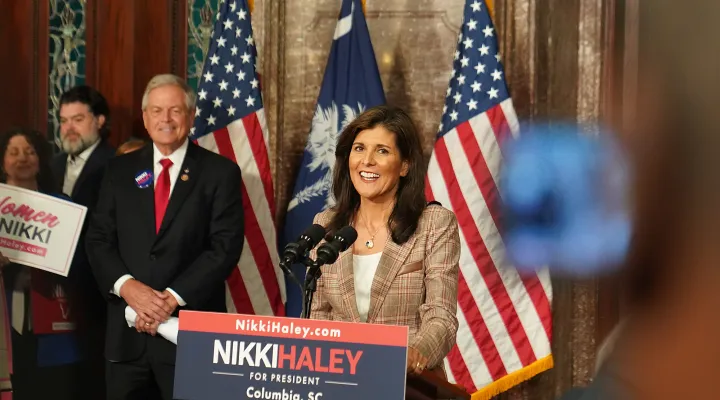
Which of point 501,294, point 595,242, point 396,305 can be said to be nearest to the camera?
point 396,305

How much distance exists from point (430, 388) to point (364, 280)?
1.63ft

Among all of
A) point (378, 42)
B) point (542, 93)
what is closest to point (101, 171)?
point (378, 42)

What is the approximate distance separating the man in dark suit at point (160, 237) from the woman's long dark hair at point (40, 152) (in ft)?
1.72

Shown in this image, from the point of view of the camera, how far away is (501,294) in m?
4.27

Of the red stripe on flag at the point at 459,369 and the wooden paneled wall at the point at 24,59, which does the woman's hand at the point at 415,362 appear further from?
the wooden paneled wall at the point at 24,59

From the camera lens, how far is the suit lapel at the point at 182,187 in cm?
377

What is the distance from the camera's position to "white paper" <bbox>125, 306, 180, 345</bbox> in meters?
3.62

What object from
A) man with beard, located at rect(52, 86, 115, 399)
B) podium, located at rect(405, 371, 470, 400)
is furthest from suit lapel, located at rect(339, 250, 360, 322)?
man with beard, located at rect(52, 86, 115, 399)

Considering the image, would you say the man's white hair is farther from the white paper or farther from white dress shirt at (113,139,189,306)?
the white paper

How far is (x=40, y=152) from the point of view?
169 inches

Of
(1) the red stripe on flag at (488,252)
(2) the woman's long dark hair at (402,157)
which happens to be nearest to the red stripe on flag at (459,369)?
(1) the red stripe on flag at (488,252)

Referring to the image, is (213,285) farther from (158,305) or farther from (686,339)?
(686,339)

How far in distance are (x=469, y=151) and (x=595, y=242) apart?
0.88 meters

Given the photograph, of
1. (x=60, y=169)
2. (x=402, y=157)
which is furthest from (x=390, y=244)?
(x=60, y=169)
